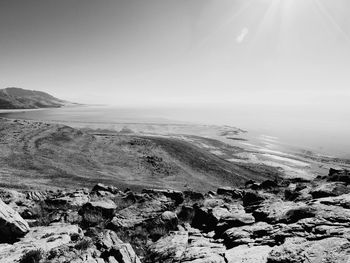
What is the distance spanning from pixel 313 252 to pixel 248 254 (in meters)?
2.12

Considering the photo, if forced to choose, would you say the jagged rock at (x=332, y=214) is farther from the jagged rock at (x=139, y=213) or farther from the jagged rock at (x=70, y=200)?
the jagged rock at (x=70, y=200)

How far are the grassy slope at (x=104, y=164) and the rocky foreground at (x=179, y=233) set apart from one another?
56.1 ft

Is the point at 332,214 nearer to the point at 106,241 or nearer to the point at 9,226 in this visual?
the point at 106,241

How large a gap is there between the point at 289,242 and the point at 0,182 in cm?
3023

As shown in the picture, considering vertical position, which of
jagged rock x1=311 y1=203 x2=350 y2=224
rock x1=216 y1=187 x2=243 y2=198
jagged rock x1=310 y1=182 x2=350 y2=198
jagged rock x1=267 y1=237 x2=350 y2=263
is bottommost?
rock x1=216 y1=187 x2=243 y2=198

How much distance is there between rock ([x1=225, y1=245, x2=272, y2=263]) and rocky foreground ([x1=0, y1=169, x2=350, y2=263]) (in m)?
0.03

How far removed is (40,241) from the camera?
1034cm

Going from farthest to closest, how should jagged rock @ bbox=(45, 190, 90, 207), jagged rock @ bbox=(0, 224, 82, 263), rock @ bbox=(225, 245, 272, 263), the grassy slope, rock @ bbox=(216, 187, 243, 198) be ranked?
1. the grassy slope
2. rock @ bbox=(216, 187, 243, 198)
3. jagged rock @ bbox=(45, 190, 90, 207)
4. jagged rock @ bbox=(0, 224, 82, 263)
5. rock @ bbox=(225, 245, 272, 263)

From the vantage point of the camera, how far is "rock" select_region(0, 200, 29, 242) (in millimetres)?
10305

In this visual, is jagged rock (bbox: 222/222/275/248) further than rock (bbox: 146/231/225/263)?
Yes

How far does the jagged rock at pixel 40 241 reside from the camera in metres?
9.20

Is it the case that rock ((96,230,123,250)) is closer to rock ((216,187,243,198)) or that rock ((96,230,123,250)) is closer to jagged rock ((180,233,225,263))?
jagged rock ((180,233,225,263))

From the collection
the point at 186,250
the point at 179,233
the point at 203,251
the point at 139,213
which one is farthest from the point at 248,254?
the point at 139,213

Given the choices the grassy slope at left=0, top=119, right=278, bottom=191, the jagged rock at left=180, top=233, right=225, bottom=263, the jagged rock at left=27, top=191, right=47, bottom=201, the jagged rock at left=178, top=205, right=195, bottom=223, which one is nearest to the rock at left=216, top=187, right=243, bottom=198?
the jagged rock at left=178, top=205, right=195, bottom=223
